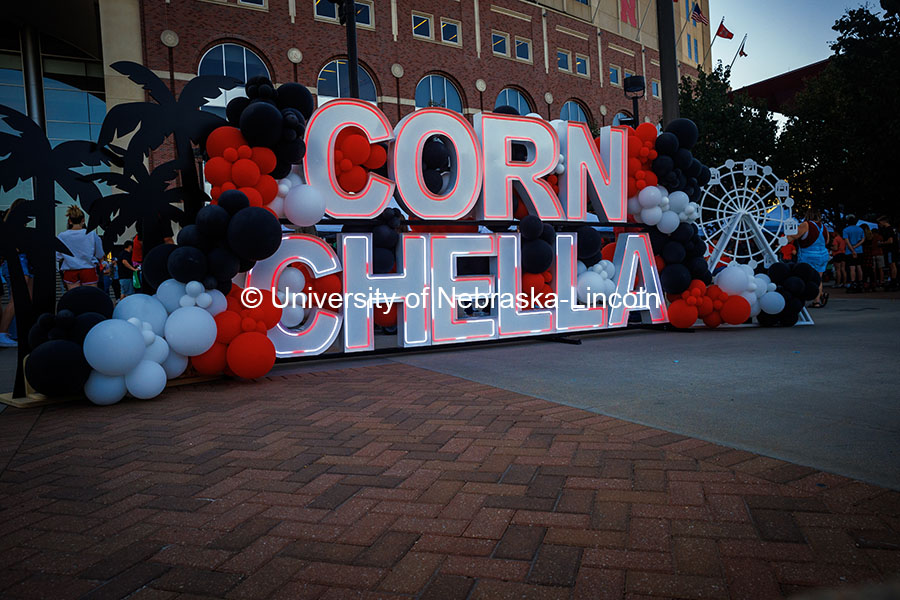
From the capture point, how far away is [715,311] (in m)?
8.12

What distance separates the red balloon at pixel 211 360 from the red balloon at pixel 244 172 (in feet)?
4.72

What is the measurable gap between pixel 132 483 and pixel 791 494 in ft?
9.74

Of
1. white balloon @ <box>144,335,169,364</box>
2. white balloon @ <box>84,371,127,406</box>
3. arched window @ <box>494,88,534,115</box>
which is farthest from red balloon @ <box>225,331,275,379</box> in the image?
arched window @ <box>494,88,534,115</box>

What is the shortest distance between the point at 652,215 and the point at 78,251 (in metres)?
7.50

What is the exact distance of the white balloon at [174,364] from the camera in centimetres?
491

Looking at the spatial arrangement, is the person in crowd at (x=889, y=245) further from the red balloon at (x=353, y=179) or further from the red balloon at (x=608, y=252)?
the red balloon at (x=353, y=179)

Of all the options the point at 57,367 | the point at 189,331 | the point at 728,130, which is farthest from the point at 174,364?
the point at 728,130

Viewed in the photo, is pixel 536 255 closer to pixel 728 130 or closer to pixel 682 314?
pixel 682 314

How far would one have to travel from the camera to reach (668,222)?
7.91 m

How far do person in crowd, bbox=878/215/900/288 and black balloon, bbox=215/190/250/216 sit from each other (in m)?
13.5

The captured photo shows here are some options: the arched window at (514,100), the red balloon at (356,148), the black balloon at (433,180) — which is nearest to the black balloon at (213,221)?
the red balloon at (356,148)

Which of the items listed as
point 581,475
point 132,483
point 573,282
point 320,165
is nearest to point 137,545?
point 132,483

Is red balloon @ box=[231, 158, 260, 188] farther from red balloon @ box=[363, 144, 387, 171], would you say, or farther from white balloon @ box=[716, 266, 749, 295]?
white balloon @ box=[716, 266, 749, 295]

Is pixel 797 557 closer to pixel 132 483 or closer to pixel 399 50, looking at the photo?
pixel 132 483
